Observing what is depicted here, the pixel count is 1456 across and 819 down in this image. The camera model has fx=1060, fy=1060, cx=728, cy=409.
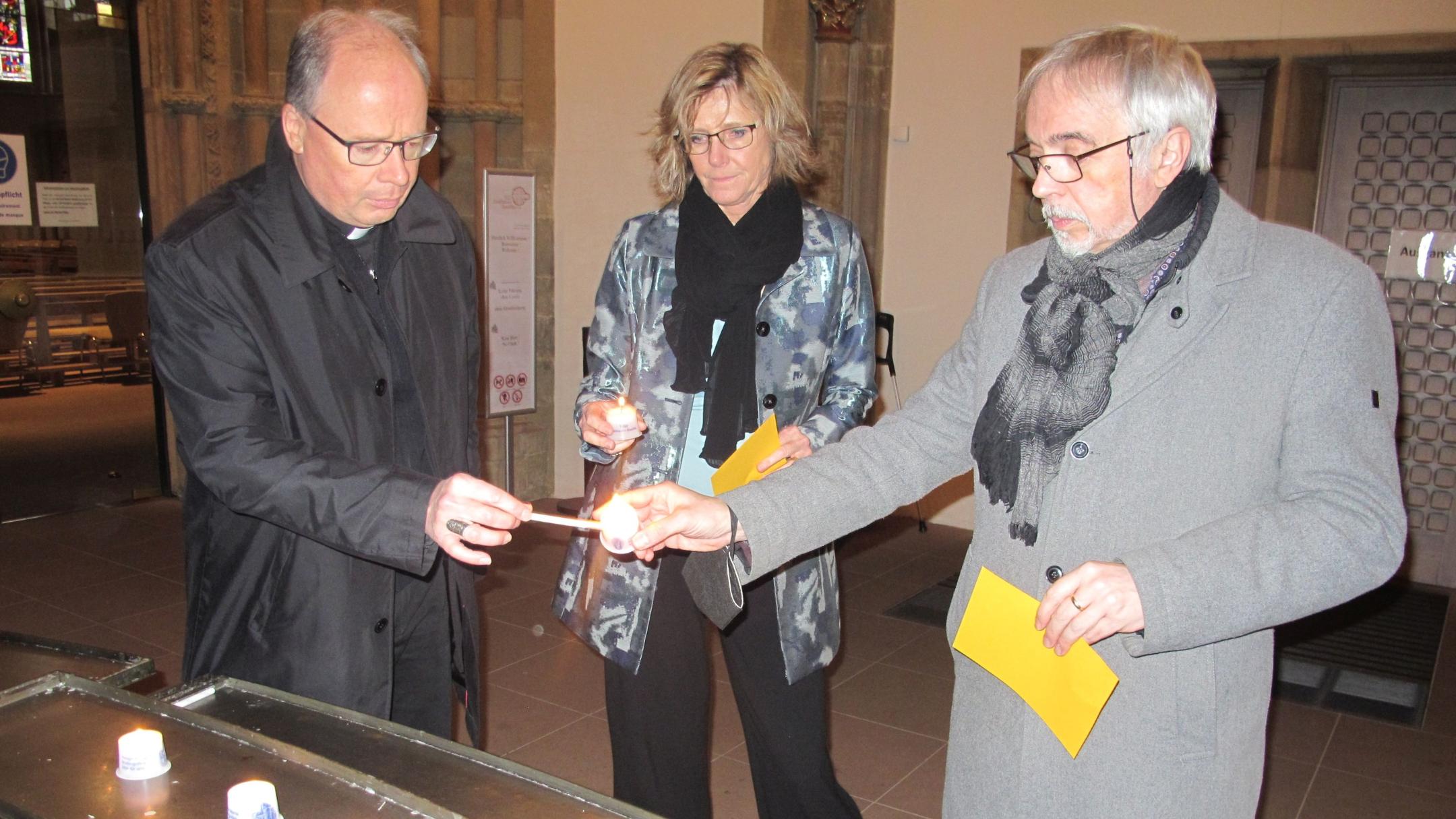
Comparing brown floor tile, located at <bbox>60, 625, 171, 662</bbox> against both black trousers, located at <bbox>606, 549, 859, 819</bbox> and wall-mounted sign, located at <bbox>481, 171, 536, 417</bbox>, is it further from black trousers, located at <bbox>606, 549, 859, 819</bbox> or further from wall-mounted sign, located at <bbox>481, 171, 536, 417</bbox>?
black trousers, located at <bbox>606, 549, 859, 819</bbox>

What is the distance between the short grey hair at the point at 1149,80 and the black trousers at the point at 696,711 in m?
1.29

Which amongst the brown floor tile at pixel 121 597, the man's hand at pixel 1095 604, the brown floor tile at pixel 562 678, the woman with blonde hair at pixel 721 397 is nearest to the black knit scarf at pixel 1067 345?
the man's hand at pixel 1095 604

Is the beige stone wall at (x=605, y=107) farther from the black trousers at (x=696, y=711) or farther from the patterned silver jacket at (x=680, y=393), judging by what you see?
the black trousers at (x=696, y=711)

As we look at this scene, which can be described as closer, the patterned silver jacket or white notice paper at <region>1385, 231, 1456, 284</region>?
the patterned silver jacket

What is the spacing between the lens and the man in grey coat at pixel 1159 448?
1.39 meters

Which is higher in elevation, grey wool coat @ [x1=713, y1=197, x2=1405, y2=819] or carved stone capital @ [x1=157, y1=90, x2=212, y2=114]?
carved stone capital @ [x1=157, y1=90, x2=212, y2=114]

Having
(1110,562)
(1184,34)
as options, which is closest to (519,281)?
(1184,34)

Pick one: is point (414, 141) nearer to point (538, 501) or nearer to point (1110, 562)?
point (1110, 562)

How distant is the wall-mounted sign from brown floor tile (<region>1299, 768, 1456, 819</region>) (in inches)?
178

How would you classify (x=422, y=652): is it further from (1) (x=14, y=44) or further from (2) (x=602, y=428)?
(1) (x=14, y=44)

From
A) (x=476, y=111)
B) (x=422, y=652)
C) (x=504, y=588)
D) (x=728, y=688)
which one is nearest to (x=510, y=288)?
(x=476, y=111)

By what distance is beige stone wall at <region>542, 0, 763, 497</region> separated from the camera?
263 inches

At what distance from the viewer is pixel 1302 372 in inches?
56.5

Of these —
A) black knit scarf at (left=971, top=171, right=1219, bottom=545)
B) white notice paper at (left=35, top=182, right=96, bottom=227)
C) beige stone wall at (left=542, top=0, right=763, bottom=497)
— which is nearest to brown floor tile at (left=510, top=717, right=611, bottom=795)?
black knit scarf at (left=971, top=171, right=1219, bottom=545)
